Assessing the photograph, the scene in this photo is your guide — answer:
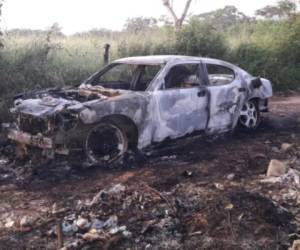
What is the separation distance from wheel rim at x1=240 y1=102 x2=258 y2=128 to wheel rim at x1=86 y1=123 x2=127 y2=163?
114 inches

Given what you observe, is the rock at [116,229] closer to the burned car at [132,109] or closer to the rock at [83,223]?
the rock at [83,223]

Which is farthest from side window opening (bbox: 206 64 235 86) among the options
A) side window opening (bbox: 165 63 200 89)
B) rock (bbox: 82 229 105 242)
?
rock (bbox: 82 229 105 242)

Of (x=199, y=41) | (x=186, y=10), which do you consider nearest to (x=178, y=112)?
(x=199, y=41)

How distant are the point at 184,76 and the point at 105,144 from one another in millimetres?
1888

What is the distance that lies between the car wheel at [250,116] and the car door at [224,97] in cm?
35

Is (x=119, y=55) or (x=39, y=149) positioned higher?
(x=119, y=55)

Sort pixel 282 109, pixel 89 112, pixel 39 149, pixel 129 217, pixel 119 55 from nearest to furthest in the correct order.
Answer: pixel 129 217, pixel 89 112, pixel 39 149, pixel 282 109, pixel 119 55

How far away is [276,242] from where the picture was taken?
4.58 meters

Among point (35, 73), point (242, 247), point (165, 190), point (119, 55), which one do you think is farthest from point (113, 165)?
point (119, 55)

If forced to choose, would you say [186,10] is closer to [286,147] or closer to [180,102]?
[286,147]

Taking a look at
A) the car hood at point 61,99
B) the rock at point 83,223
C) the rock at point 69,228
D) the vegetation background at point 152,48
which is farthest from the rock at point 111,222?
the vegetation background at point 152,48

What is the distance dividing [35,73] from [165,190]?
20.5ft

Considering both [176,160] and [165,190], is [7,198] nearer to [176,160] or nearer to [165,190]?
[165,190]

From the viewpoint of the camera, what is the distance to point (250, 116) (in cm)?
929
